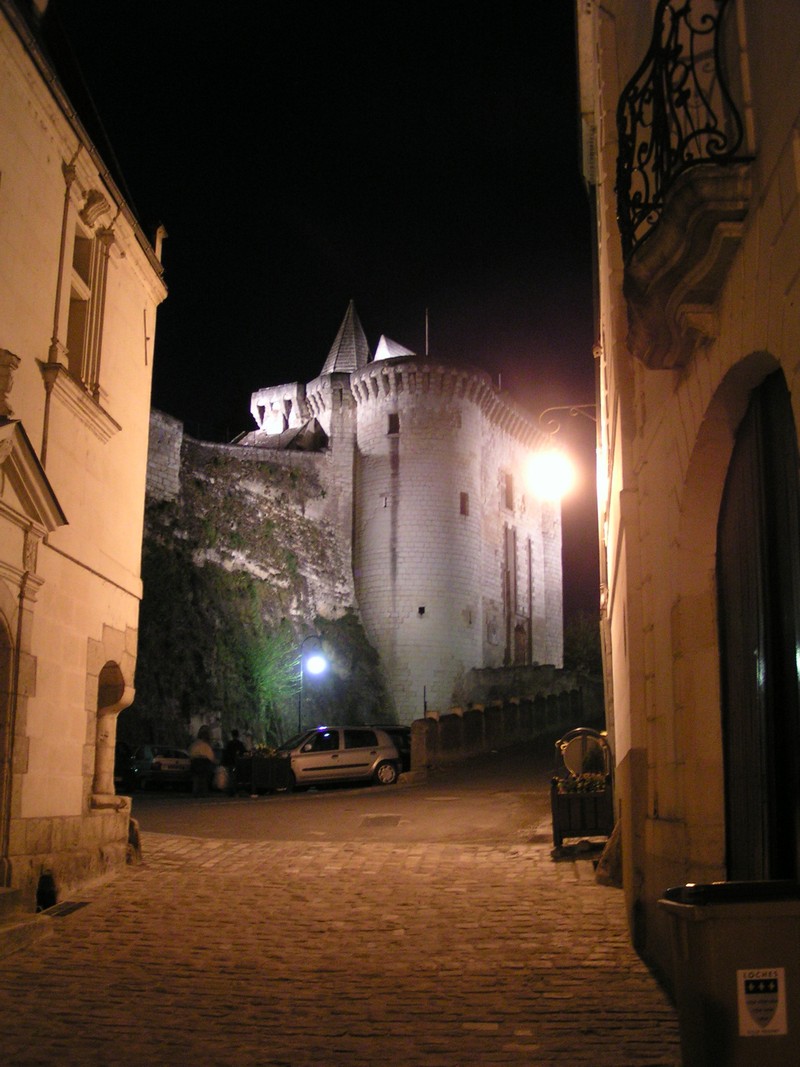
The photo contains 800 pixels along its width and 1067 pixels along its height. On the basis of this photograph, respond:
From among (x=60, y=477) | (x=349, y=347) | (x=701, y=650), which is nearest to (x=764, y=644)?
(x=701, y=650)

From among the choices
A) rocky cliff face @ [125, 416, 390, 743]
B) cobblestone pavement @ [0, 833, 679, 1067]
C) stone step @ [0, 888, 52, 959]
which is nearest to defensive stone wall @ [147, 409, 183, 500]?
rocky cliff face @ [125, 416, 390, 743]

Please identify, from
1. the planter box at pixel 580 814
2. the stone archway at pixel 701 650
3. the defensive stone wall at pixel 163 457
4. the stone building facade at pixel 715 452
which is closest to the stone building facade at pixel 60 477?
the planter box at pixel 580 814

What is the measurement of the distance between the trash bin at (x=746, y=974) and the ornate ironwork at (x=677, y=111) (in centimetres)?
298

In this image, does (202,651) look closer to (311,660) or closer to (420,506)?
(311,660)

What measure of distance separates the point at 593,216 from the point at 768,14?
1282 centimetres

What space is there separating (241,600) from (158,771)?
19086mm

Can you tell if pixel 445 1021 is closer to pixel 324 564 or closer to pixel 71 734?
pixel 71 734

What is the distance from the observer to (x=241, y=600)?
41406 mm

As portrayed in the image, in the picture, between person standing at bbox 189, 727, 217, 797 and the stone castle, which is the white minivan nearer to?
person standing at bbox 189, 727, 217, 797

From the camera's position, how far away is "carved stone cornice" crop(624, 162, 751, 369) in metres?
4.29

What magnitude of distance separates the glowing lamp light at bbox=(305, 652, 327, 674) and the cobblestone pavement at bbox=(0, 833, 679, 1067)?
28.8m

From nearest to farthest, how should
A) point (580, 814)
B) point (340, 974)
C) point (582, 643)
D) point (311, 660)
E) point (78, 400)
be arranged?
point (340, 974) < point (78, 400) < point (580, 814) < point (311, 660) < point (582, 643)

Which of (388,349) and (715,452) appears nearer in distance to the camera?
(715,452)

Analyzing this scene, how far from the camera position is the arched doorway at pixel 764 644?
4.51m
